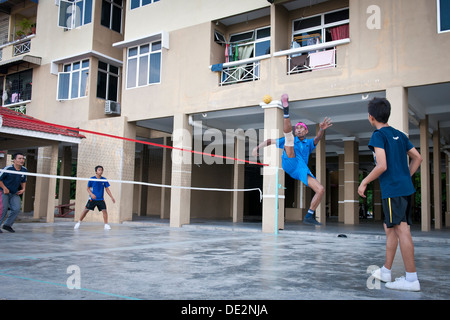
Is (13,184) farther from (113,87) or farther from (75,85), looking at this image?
(113,87)

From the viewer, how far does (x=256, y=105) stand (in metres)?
15.0

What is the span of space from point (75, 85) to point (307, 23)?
11.6 meters

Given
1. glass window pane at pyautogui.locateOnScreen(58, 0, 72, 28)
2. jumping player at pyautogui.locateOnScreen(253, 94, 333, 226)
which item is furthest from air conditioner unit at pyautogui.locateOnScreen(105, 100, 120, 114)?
jumping player at pyautogui.locateOnScreen(253, 94, 333, 226)

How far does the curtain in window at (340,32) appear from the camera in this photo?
14.7 m

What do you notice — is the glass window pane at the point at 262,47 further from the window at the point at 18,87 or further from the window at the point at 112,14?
the window at the point at 18,87

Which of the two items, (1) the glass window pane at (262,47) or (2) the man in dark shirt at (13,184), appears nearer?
(2) the man in dark shirt at (13,184)

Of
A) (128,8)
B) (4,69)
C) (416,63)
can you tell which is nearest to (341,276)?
(416,63)

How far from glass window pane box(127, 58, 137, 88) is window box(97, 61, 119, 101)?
85.1 inches

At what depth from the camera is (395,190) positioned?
4.56 meters

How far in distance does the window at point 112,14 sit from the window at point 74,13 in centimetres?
71

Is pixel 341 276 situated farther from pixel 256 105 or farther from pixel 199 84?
pixel 199 84

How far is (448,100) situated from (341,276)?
12.1m

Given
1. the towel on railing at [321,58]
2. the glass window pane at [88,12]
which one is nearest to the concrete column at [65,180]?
the glass window pane at [88,12]
